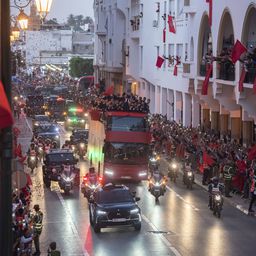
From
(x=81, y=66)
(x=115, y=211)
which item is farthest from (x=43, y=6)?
(x=81, y=66)

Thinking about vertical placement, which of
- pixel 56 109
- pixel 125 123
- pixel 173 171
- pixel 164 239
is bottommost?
pixel 56 109

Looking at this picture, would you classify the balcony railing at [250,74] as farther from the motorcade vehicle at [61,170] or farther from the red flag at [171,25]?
the red flag at [171,25]

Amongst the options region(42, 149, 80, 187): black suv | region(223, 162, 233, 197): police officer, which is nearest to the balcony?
region(42, 149, 80, 187): black suv

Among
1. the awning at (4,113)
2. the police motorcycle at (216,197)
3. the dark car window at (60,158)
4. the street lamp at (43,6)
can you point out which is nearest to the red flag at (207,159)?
the police motorcycle at (216,197)

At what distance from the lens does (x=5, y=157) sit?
7684 millimetres

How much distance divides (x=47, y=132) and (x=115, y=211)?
27.5m

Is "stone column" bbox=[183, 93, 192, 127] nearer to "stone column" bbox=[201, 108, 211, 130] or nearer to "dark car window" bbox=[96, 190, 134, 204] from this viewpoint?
"stone column" bbox=[201, 108, 211, 130]

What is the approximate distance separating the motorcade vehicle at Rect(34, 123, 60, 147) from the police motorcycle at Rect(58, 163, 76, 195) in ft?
48.5

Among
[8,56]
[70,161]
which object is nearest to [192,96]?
[70,161]

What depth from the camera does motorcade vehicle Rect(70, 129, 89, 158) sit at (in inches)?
1832

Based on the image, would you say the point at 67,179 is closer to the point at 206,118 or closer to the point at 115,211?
the point at 115,211

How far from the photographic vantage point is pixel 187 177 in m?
34.5

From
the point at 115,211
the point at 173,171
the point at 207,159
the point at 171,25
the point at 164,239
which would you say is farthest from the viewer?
the point at 171,25

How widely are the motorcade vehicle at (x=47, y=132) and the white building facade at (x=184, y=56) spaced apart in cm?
960
